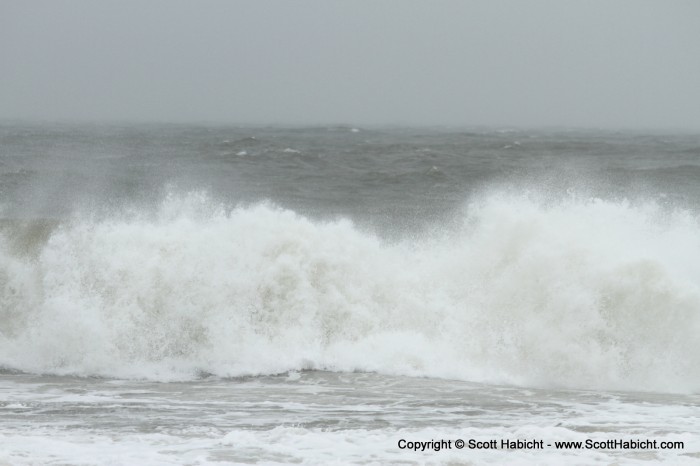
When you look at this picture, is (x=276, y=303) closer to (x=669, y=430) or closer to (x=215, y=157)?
(x=669, y=430)

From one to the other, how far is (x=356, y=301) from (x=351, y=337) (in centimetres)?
67

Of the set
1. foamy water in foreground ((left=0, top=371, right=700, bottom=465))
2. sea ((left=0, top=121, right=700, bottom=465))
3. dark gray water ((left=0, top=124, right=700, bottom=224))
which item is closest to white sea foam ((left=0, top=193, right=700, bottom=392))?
sea ((left=0, top=121, right=700, bottom=465))

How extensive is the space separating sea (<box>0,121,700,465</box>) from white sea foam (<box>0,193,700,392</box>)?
3 centimetres

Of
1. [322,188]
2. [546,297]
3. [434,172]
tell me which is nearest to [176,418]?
[546,297]

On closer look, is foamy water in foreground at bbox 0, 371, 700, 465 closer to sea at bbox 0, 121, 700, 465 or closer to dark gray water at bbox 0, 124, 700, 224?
sea at bbox 0, 121, 700, 465

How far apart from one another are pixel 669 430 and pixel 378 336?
4.32m

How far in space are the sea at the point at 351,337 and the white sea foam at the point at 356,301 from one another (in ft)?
0.10

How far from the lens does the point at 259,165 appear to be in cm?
2683

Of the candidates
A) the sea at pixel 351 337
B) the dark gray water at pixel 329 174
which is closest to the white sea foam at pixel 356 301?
the sea at pixel 351 337

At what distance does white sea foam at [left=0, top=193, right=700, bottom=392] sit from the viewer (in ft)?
33.3

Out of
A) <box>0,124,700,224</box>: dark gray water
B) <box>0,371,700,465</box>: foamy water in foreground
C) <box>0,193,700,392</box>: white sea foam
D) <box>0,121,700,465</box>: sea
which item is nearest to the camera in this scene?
<box>0,371,700,465</box>: foamy water in foreground

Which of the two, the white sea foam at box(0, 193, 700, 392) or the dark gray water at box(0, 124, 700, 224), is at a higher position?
the dark gray water at box(0, 124, 700, 224)

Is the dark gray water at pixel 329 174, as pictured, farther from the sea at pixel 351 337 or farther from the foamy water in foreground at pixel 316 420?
the foamy water in foreground at pixel 316 420

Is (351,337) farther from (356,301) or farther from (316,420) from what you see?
(316,420)
